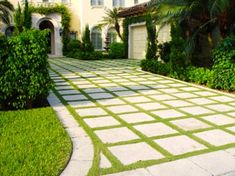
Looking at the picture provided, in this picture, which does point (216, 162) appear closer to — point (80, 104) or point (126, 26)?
point (80, 104)

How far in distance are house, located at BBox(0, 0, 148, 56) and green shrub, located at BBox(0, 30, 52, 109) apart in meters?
18.7

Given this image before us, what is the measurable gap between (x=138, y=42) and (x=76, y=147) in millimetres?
16389

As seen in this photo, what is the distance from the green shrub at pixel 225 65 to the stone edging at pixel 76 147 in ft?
16.1

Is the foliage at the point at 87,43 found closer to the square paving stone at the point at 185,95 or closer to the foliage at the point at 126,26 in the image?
the foliage at the point at 126,26

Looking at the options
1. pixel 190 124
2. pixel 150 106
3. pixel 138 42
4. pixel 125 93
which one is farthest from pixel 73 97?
pixel 138 42

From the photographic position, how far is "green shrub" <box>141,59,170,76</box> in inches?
480

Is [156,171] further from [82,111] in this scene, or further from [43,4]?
[43,4]

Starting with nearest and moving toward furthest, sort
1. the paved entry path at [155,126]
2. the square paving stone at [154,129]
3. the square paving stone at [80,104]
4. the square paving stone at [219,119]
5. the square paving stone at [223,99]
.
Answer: the paved entry path at [155,126] → the square paving stone at [154,129] → the square paving stone at [219,119] → the square paving stone at [80,104] → the square paving stone at [223,99]

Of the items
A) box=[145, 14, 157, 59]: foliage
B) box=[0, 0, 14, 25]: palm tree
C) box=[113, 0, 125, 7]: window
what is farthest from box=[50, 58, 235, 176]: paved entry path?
box=[113, 0, 125, 7]: window

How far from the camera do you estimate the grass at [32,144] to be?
12.4ft

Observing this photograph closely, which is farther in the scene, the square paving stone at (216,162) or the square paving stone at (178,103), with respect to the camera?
the square paving stone at (178,103)

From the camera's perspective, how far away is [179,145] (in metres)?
4.73

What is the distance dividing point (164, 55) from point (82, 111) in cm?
814

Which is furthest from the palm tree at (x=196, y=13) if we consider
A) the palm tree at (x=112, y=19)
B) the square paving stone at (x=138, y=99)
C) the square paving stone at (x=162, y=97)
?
the palm tree at (x=112, y=19)
